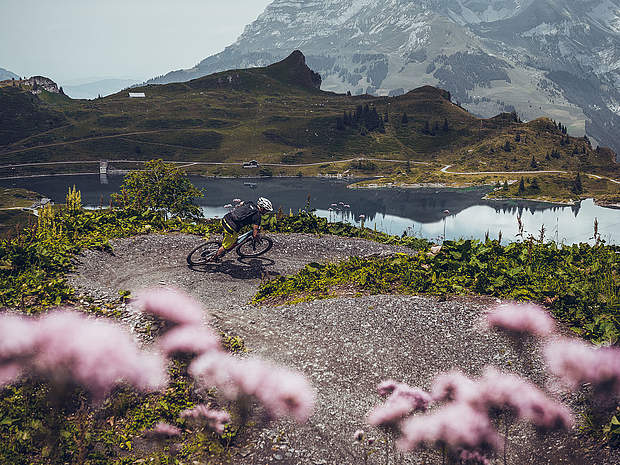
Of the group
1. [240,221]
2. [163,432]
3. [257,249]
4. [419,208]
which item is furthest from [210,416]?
[419,208]

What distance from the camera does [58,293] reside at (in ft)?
45.0

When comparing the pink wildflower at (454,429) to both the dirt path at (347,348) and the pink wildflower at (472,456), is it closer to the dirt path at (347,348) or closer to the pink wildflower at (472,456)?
the pink wildflower at (472,456)

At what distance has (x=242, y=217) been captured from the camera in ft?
64.8

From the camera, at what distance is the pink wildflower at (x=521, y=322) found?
10781mm

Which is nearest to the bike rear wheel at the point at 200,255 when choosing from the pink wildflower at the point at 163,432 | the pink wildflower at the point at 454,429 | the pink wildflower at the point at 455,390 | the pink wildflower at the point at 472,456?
the pink wildflower at the point at 163,432

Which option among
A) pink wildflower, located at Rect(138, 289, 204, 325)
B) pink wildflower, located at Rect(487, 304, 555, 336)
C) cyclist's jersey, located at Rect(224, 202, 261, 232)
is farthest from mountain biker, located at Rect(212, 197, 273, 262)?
pink wildflower, located at Rect(487, 304, 555, 336)

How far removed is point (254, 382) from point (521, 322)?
7301 millimetres

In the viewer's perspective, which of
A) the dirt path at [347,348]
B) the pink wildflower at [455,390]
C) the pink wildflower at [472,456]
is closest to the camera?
the pink wildflower at [472,456]

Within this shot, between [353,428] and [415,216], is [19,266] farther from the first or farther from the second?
[415,216]

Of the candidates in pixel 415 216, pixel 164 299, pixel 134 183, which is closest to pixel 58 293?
pixel 164 299

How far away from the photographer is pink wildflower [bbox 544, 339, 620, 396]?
8.98 m

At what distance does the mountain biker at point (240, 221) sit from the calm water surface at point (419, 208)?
10409 centimetres

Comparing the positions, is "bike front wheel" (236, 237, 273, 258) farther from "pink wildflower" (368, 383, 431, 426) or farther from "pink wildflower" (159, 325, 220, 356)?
"pink wildflower" (368, 383, 431, 426)

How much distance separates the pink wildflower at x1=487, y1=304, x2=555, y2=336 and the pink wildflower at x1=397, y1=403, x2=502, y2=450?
4.35 meters
